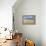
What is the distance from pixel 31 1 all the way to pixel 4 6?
5.37 ft

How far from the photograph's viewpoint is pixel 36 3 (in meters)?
5.56

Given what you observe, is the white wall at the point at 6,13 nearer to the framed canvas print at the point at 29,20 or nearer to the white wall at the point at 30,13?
the white wall at the point at 30,13

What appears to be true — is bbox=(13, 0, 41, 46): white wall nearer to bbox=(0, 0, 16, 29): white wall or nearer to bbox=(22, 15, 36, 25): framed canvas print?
bbox=(22, 15, 36, 25): framed canvas print

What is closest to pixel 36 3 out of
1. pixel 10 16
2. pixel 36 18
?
pixel 36 18

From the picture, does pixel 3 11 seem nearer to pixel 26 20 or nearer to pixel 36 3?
pixel 26 20

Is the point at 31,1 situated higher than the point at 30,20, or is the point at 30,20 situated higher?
the point at 31,1

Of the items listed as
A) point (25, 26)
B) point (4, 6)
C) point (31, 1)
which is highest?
point (31, 1)

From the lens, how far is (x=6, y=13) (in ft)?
14.7

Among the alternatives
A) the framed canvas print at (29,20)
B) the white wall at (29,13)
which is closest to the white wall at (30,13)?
the white wall at (29,13)

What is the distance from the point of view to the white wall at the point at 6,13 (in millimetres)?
4430

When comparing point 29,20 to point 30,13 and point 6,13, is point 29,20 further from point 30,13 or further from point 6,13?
point 6,13

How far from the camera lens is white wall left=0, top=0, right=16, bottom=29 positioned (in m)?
4.43

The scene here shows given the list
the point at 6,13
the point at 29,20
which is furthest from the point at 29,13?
the point at 6,13

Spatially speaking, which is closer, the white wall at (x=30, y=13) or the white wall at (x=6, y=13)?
the white wall at (x=6, y=13)
